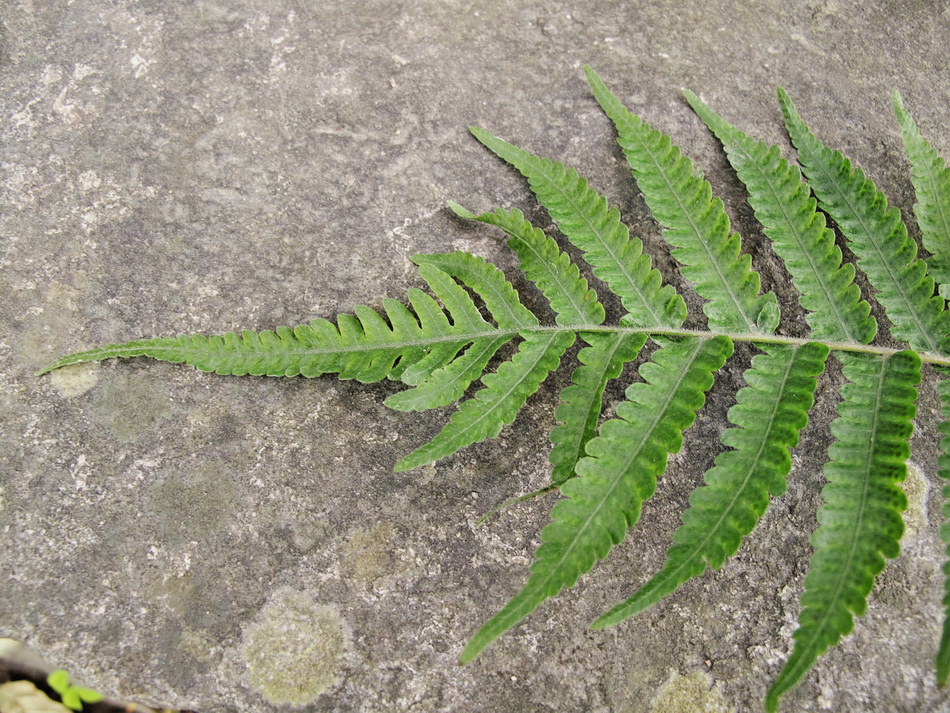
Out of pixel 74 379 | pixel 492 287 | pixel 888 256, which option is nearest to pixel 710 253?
pixel 888 256

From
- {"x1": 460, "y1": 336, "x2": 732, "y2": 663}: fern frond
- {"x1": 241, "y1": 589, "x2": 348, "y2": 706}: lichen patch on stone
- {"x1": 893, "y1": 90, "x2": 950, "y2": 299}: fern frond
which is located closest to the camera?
{"x1": 460, "y1": 336, "x2": 732, "y2": 663}: fern frond

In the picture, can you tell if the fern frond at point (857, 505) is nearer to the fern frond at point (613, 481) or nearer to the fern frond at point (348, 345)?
the fern frond at point (613, 481)

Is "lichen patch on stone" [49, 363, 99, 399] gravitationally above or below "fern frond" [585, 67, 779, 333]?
below

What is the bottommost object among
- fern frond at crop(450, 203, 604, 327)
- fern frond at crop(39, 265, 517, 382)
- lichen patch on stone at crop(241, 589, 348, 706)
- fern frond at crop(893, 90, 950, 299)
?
lichen patch on stone at crop(241, 589, 348, 706)

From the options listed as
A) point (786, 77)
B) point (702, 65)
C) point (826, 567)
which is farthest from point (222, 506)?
point (786, 77)

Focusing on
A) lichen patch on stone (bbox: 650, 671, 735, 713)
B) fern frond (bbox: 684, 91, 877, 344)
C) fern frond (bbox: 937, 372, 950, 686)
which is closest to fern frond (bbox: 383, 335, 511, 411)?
fern frond (bbox: 684, 91, 877, 344)

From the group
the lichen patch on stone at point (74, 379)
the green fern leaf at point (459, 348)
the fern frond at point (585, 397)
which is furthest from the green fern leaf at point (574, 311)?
the lichen patch on stone at point (74, 379)

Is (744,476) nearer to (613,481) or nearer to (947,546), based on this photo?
(613,481)

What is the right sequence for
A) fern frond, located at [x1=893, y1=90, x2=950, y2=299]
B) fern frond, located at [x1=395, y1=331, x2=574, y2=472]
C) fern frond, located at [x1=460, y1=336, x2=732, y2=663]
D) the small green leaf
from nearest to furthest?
fern frond, located at [x1=460, y1=336, x2=732, y2=663], fern frond, located at [x1=395, y1=331, x2=574, y2=472], fern frond, located at [x1=893, y1=90, x2=950, y2=299], the small green leaf

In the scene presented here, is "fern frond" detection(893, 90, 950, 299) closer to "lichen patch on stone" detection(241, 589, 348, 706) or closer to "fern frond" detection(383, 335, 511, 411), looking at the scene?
"fern frond" detection(383, 335, 511, 411)
